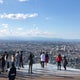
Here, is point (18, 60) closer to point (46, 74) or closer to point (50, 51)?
point (46, 74)

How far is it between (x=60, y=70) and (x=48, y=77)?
14.1 ft

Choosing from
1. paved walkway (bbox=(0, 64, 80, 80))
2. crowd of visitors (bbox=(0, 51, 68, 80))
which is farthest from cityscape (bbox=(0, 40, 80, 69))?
paved walkway (bbox=(0, 64, 80, 80))

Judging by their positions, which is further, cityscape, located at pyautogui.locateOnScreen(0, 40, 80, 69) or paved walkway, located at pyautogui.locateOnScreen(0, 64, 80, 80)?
cityscape, located at pyautogui.locateOnScreen(0, 40, 80, 69)

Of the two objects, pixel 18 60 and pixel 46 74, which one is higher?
pixel 18 60

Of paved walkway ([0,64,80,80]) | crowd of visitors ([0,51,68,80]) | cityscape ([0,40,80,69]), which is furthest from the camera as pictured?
cityscape ([0,40,80,69])

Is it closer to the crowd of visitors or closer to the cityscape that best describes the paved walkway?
Answer: the crowd of visitors

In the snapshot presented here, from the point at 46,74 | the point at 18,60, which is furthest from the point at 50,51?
the point at 46,74

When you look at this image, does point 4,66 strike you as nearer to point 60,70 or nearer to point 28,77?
point 28,77

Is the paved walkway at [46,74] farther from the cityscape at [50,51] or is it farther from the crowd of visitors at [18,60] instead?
the cityscape at [50,51]

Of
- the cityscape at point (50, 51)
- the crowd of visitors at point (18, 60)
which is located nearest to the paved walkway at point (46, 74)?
the crowd of visitors at point (18, 60)

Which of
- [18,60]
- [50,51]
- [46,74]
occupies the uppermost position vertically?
[50,51]

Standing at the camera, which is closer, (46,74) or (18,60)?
(46,74)

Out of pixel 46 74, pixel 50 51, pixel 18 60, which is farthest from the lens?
pixel 50 51

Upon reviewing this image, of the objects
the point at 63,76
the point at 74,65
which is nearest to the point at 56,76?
the point at 63,76
